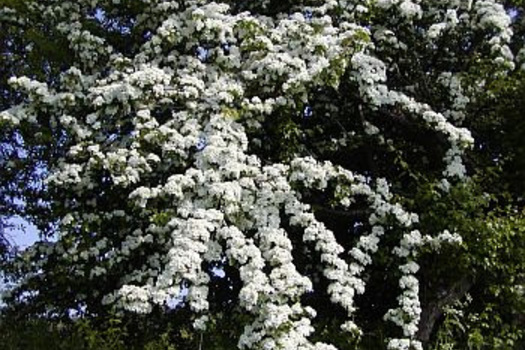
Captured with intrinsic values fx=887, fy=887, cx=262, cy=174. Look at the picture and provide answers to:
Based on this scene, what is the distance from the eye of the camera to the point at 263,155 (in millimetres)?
8859

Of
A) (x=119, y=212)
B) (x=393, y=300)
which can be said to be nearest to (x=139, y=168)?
(x=119, y=212)

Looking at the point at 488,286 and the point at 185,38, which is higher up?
the point at 185,38

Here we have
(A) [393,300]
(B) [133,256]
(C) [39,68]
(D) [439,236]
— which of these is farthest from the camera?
(C) [39,68]

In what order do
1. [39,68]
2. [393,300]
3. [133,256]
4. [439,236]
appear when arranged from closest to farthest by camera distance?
[439,236] → [133,256] → [393,300] → [39,68]

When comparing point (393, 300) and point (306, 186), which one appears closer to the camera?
point (306, 186)

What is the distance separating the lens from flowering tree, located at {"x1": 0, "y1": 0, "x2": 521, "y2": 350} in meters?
7.42

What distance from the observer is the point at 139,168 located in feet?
25.7

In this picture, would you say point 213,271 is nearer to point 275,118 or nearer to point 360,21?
point 275,118

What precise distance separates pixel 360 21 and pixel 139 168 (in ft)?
9.27

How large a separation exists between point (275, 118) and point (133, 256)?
1.91 m

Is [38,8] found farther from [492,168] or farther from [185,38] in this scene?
[492,168]

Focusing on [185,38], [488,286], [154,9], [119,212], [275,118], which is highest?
[154,9]

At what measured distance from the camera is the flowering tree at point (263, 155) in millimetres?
7418

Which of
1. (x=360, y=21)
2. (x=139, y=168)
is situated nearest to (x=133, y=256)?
(x=139, y=168)
